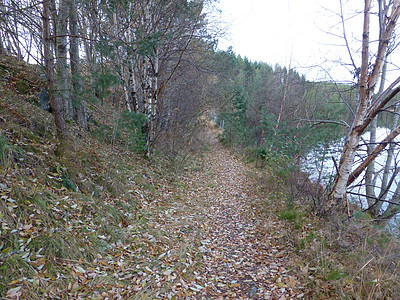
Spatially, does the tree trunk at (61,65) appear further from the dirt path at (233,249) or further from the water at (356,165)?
the water at (356,165)

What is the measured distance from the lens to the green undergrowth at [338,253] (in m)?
2.77

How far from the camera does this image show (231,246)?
13.9ft

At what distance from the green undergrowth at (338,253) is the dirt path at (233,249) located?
29 centimetres

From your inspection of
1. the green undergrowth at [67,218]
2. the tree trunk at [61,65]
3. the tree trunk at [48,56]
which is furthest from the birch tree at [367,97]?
the tree trunk at [48,56]

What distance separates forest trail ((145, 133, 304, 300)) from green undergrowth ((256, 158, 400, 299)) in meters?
0.28

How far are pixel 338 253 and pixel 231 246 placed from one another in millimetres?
1823

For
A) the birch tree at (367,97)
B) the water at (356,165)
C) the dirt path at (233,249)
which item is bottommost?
the dirt path at (233,249)

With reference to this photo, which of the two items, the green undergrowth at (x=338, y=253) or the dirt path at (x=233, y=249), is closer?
the green undergrowth at (x=338, y=253)

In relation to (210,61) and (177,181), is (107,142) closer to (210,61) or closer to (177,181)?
(177,181)

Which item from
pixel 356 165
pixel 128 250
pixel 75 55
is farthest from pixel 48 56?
pixel 356 165

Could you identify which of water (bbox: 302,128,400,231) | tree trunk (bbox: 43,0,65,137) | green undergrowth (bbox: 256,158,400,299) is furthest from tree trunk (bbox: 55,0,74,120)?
water (bbox: 302,128,400,231)

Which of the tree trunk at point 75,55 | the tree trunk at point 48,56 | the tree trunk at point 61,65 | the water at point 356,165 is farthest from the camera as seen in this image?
the tree trunk at point 75,55

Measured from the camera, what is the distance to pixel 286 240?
4.15m

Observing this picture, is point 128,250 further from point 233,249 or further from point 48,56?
point 48,56
